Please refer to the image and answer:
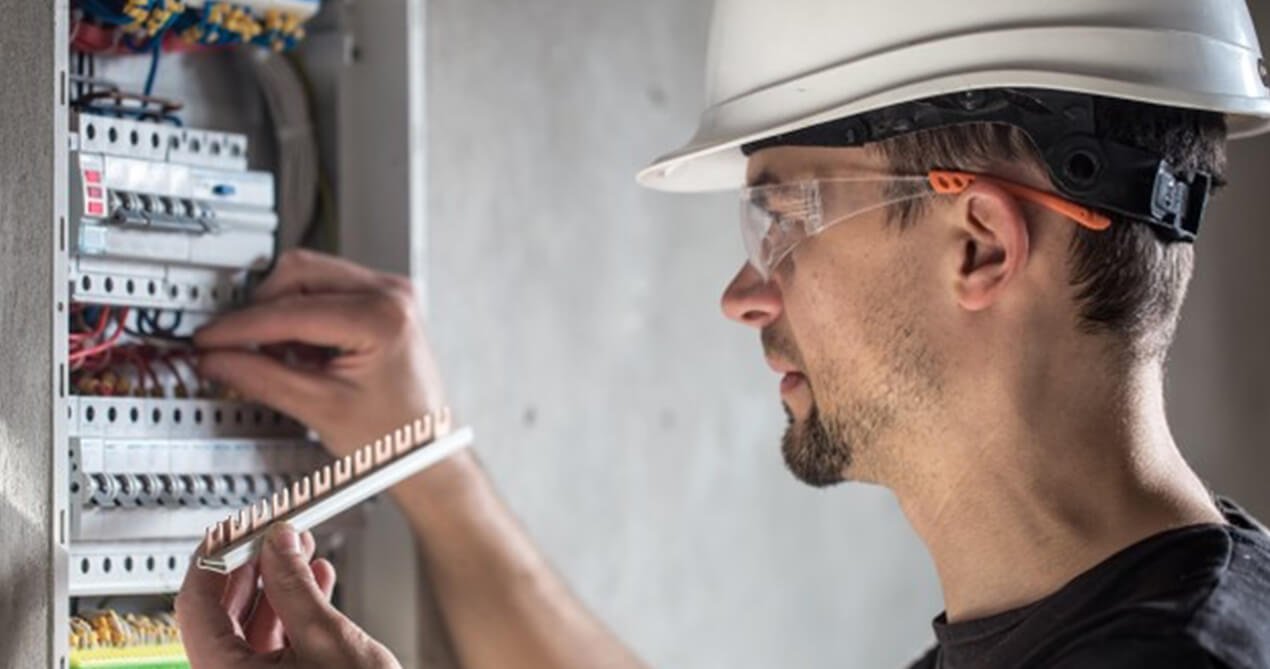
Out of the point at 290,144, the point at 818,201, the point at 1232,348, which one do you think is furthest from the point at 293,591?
the point at 1232,348

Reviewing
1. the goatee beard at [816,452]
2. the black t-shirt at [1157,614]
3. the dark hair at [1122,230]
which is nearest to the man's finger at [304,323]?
the goatee beard at [816,452]

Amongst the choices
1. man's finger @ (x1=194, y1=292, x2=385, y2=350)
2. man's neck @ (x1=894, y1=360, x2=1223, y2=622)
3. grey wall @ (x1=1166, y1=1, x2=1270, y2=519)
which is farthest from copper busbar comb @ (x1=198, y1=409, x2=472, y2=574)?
grey wall @ (x1=1166, y1=1, x2=1270, y2=519)

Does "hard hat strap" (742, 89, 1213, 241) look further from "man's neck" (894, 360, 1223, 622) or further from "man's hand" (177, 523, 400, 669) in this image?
"man's hand" (177, 523, 400, 669)

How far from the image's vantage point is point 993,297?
5.79ft

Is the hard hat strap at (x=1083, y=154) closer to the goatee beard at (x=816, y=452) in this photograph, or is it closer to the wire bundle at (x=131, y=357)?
the goatee beard at (x=816, y=452)

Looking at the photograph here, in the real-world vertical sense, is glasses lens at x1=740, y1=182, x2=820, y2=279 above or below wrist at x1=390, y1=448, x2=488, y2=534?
above

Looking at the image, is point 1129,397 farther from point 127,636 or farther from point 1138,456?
point 127,636

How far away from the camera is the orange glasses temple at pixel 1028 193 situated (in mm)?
1736

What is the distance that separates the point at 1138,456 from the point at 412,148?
0.97 m

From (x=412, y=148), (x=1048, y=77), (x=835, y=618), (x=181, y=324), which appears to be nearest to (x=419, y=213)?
(x=412, y=148)

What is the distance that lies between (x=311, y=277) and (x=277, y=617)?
0.54 meters

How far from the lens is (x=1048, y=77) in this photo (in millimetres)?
1741

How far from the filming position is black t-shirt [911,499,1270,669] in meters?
1.54

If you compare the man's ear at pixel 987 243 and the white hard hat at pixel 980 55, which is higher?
the white hard hat at pixel 980 55
